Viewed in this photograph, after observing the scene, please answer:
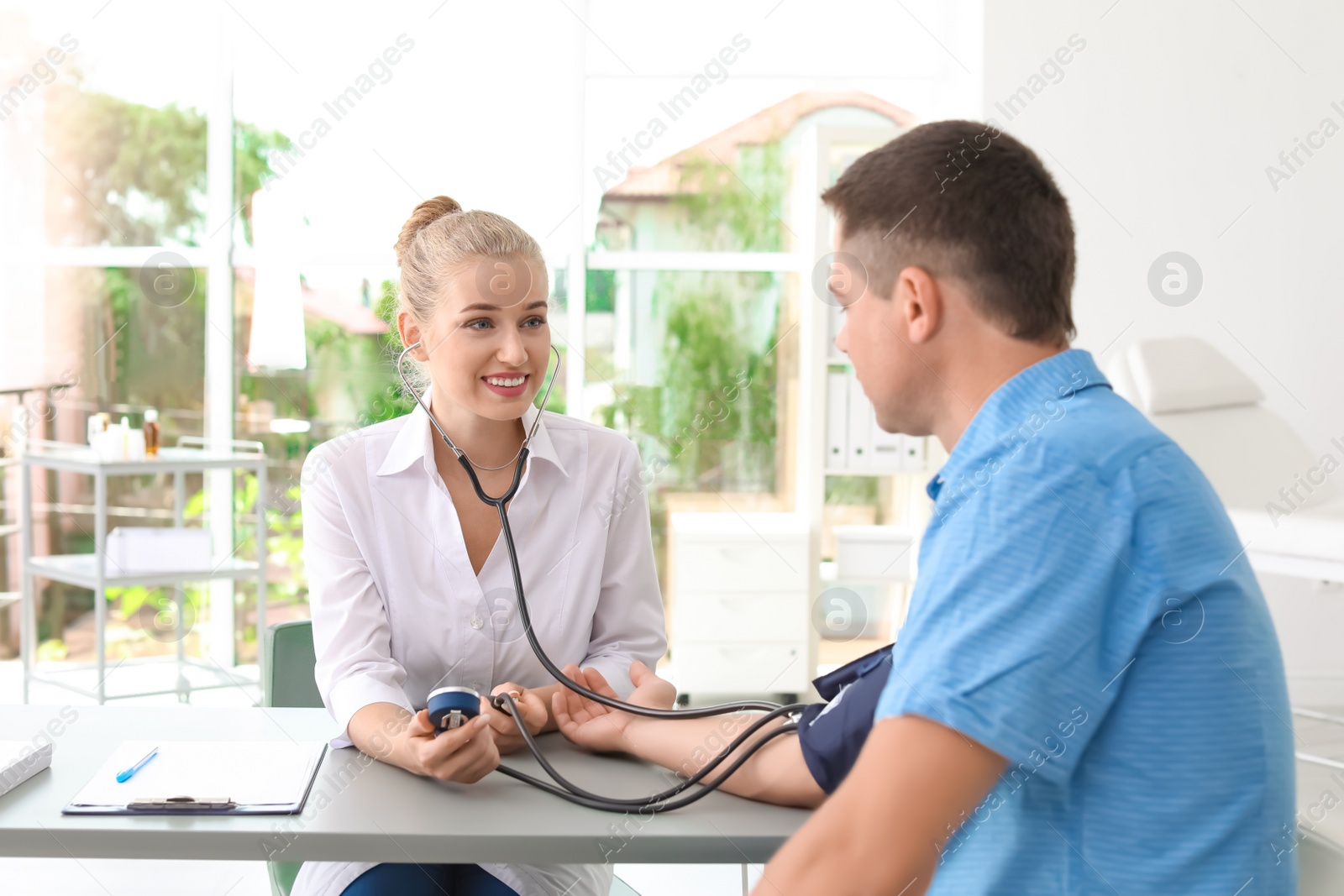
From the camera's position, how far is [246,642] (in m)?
3.74

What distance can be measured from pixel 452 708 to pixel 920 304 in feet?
1.74

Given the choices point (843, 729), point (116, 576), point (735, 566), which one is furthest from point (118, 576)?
point (843, 729)

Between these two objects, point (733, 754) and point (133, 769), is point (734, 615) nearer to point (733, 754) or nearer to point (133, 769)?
point (733, 754)

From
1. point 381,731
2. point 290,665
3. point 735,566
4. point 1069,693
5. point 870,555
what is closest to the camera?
point 1069,693

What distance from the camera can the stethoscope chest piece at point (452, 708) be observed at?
3.16 ft

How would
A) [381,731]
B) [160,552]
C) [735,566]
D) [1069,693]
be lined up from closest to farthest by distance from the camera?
1. [1069,693]
2. [381,731]
3. [160,552]
4. [735,566]

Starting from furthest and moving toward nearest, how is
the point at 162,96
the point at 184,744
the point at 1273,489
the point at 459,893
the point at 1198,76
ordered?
the point at 162,96 < the point at 1198,76 < the point at 1273,489 < the point at 459,893 < the point at 184,744

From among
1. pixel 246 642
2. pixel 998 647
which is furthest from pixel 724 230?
pixel 998 647

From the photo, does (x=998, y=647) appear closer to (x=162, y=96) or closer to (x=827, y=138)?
(x=827, y=138)

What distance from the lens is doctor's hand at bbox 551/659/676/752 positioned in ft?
3.49

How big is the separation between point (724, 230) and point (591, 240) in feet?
1.49

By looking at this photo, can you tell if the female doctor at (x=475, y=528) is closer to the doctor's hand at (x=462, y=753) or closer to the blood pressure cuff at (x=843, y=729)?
the doctor's hand at (x=462, y=753)

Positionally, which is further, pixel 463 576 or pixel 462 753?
pixel 463 576

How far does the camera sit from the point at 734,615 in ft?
10.9
